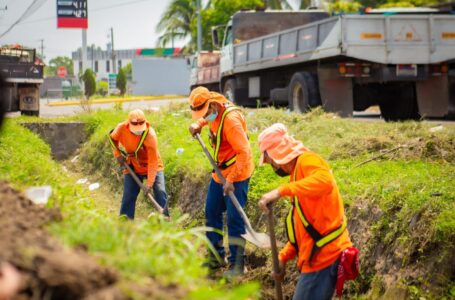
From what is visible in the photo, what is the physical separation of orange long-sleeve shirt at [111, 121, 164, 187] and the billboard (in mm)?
43536

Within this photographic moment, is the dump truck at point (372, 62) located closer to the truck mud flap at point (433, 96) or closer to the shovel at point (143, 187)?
the truck mud flap at point (433, 96)

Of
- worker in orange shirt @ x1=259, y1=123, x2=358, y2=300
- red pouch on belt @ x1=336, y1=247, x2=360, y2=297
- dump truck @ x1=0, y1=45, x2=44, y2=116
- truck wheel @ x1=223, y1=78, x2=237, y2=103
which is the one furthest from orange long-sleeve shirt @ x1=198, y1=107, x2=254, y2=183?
dump truck @ x1=0, y1=45, x2=44, y2=116

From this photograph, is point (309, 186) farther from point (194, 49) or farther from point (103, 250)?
point (194, 49)

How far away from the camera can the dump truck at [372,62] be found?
1382cm

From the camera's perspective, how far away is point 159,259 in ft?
9.82

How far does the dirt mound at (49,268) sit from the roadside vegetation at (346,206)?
0.14 meters

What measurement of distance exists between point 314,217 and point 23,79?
55.3ft

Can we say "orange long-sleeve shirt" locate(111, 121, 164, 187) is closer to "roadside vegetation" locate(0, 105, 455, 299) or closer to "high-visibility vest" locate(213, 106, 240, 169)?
"roadside vegetation" locate(0, 105, 455, 299)

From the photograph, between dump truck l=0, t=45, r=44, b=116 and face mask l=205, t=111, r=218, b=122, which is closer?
face mask l=205, t=111, r=218, b=122

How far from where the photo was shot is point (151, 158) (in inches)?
346

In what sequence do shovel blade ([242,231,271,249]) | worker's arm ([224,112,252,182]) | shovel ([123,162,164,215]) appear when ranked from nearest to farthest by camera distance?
1. shovel blade ([242,231,271,249])
2. worker's arm ([224,112,252,182])
3. shovel ([123,162,164,215])

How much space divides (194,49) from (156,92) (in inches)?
251

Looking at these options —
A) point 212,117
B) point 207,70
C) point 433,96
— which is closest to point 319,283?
point 212,117

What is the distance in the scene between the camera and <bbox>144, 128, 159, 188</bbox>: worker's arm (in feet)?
28.7
